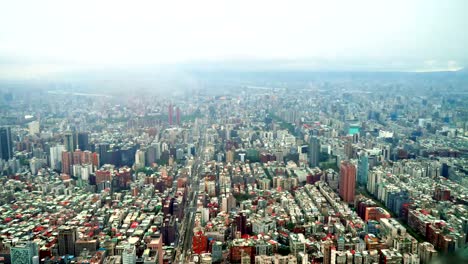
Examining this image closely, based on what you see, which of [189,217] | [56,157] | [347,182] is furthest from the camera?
[56,157]

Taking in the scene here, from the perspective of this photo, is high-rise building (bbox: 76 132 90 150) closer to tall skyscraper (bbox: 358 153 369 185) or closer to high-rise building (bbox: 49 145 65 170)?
high-rise building (bbox: 49 145 65 170)

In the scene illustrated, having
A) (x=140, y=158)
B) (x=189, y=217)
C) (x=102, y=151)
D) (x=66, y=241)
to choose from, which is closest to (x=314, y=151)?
(x=140, y=158)

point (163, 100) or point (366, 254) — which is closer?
point (366, 254)

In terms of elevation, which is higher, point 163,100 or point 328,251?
point 163,100

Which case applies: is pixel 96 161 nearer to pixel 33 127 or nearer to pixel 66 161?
pixel 66 161

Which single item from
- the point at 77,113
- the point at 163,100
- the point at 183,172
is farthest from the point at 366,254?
the point at 77,113

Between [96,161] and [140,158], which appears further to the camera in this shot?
[140,158]

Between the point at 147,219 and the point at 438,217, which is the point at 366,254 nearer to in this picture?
the point at 438,217

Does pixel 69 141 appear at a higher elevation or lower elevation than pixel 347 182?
higher
